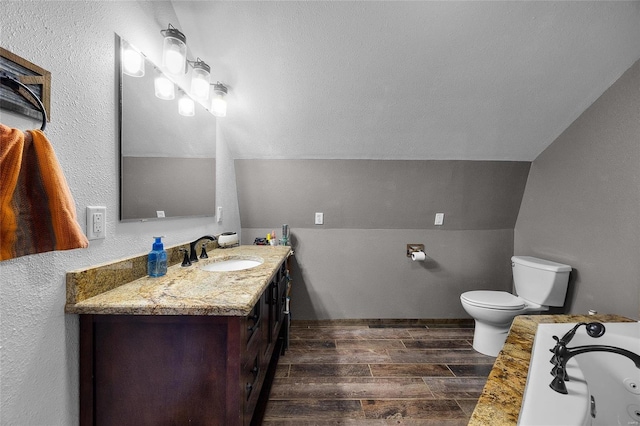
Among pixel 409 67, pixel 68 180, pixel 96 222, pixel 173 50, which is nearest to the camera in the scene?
pixel 68 180

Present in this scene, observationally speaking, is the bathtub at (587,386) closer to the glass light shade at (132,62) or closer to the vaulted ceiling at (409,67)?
the vaulted ceiling at (409,67)

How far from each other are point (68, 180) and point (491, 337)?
8.62ft

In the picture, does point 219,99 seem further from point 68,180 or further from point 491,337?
point 491,337

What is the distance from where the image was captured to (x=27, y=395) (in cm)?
74

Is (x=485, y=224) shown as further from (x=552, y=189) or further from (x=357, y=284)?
(x=357, y=284)

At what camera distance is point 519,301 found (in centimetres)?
199

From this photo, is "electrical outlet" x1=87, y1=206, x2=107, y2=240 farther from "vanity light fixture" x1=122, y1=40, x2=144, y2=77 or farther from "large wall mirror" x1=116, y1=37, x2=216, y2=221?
"vanity light fixture" x1=122, y1=40, x2=144, y2=77

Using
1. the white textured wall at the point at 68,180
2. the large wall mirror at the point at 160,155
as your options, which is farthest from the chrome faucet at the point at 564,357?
the large wall mirror at the point at 160,155

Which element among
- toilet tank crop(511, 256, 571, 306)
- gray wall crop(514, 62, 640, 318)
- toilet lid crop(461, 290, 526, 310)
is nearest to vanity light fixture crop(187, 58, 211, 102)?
toilet lid crop(461, 290, 526, 310)

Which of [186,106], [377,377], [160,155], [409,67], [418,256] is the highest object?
[409,67]

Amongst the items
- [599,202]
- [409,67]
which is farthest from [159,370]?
[599,202]

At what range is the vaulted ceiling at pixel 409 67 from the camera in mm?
1365

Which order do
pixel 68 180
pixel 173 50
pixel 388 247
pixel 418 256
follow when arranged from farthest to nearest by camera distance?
pixel 388 247 → pixel 418 256 → pixel 173 50 → pixel 68 180

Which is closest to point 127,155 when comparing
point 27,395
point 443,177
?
point 27,395
